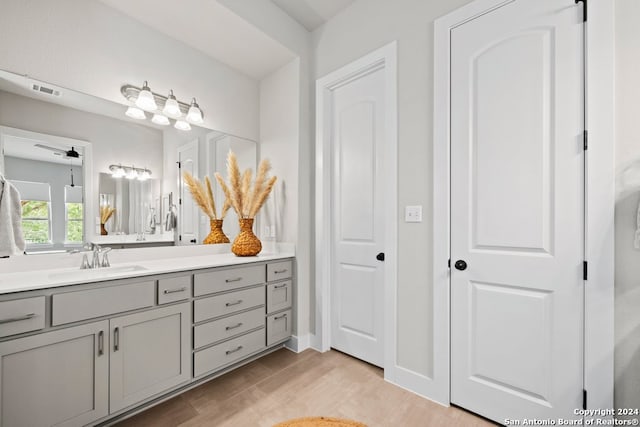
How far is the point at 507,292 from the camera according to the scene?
1.54 metres

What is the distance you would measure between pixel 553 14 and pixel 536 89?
14.2 inches

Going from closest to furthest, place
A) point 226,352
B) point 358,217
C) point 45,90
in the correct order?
1. point 45,90
2. point 226,352
3. point 358,217

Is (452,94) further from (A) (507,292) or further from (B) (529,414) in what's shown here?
(B) (529,414)

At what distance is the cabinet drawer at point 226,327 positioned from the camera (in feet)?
6.14

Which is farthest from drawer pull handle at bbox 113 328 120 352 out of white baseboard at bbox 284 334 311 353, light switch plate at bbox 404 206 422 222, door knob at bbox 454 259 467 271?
door knob at bbox 454 259 467 271

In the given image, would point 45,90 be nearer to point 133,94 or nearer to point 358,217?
point 133,94

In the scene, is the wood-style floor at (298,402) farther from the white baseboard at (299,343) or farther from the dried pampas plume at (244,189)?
the dried pampas plume at (244,189)

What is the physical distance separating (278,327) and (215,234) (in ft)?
3.33

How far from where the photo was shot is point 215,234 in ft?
8.47

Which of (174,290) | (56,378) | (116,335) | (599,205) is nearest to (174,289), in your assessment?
(174,290)

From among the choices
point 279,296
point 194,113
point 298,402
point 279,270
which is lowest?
point 298,402

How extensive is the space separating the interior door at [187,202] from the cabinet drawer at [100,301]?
81 centimetres

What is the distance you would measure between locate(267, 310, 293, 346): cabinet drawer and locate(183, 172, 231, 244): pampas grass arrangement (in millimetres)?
855

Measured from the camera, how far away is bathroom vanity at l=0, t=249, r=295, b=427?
126cm
